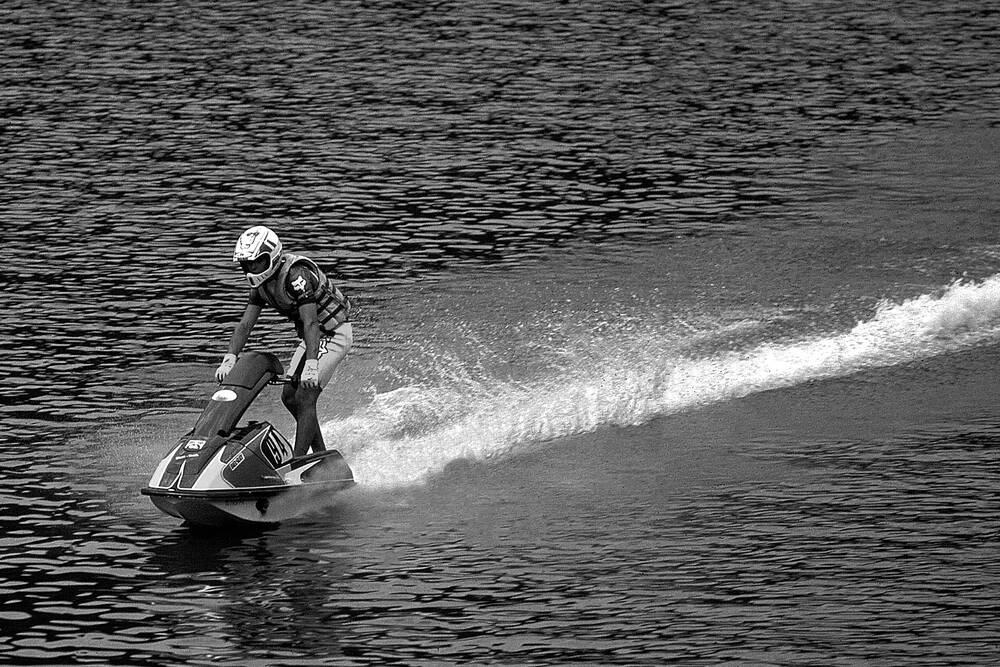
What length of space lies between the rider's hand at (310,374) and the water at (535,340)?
1444 mm

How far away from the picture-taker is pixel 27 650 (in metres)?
15.4

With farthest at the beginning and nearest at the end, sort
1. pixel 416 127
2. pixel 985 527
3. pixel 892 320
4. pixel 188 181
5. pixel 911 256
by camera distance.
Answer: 1. pixel 416 127
2. pixel 188 181
3. pixel 911 256
4. pixel 892 320
5. pixel 985 527

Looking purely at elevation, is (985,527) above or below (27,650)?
below

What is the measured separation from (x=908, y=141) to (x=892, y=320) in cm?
1202

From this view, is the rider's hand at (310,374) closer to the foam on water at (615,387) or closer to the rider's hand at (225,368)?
the rider's hand at (225,368)

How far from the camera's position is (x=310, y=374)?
18.5 metres

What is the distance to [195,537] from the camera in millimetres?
17984

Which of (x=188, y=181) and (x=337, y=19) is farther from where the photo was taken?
(x=337, y=19)

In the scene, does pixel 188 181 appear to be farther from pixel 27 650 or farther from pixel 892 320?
pixel 27 650

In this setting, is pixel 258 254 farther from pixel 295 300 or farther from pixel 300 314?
pixel 300 314

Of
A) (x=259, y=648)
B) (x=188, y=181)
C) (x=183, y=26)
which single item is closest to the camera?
(x=259, y=648)

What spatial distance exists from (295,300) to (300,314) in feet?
0.58

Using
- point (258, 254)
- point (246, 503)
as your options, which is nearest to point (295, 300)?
point (258, 254)

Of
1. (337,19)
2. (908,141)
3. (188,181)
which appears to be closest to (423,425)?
(188,181)
